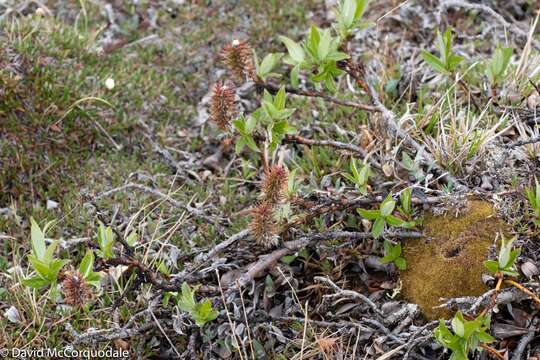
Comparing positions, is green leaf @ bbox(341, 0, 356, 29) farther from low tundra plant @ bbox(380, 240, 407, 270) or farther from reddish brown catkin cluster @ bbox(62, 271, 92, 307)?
reddish brown catkin cluster @ bbox(62, 271, 92, 307)

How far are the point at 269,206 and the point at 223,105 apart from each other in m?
0.65

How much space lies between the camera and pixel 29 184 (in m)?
4.23

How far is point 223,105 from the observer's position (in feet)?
10.8

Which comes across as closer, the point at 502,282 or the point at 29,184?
the point at 502,282

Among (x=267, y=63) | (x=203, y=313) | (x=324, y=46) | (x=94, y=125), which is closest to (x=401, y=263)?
(x=203, y=313)

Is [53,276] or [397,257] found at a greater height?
[53,276]

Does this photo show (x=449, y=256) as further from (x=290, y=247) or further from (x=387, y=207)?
(x=290, y=247)

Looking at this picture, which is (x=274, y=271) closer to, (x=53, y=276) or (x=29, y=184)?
(x=53, y=276)

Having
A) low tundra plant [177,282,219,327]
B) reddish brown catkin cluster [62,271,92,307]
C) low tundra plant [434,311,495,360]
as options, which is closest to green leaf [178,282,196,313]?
low tundra plant [177,282,219,327]

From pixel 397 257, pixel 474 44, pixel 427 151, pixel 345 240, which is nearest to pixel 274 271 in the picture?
pixel 345 240

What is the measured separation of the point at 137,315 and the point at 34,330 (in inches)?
23.0

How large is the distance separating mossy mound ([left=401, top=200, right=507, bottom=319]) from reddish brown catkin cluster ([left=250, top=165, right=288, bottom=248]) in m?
0.76

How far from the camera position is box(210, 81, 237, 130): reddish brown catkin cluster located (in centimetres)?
325

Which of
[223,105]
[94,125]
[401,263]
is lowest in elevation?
[94,125]
